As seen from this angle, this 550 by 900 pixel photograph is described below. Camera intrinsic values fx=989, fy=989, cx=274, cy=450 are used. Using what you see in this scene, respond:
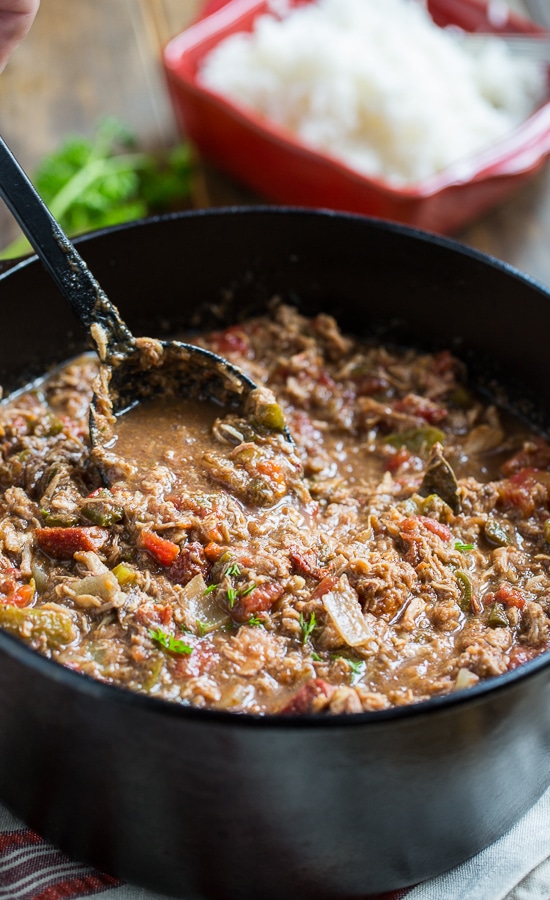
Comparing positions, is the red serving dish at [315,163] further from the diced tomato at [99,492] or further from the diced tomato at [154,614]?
the diced tomato at [154,614]

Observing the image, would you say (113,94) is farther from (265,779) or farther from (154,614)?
(265,779)

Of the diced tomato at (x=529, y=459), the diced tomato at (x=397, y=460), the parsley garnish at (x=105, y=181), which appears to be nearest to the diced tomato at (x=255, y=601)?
the diced tomato at (x=397, y=460)

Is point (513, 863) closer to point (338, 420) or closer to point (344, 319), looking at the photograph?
point (338, 420)

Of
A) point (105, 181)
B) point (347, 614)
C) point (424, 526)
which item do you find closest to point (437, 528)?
point (424, 526)

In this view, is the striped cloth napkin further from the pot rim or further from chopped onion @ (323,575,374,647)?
the pot rim

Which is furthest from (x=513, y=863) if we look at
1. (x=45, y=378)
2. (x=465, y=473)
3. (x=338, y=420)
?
(x=45, y=378)

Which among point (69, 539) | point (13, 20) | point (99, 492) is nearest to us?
point (69, 539)
